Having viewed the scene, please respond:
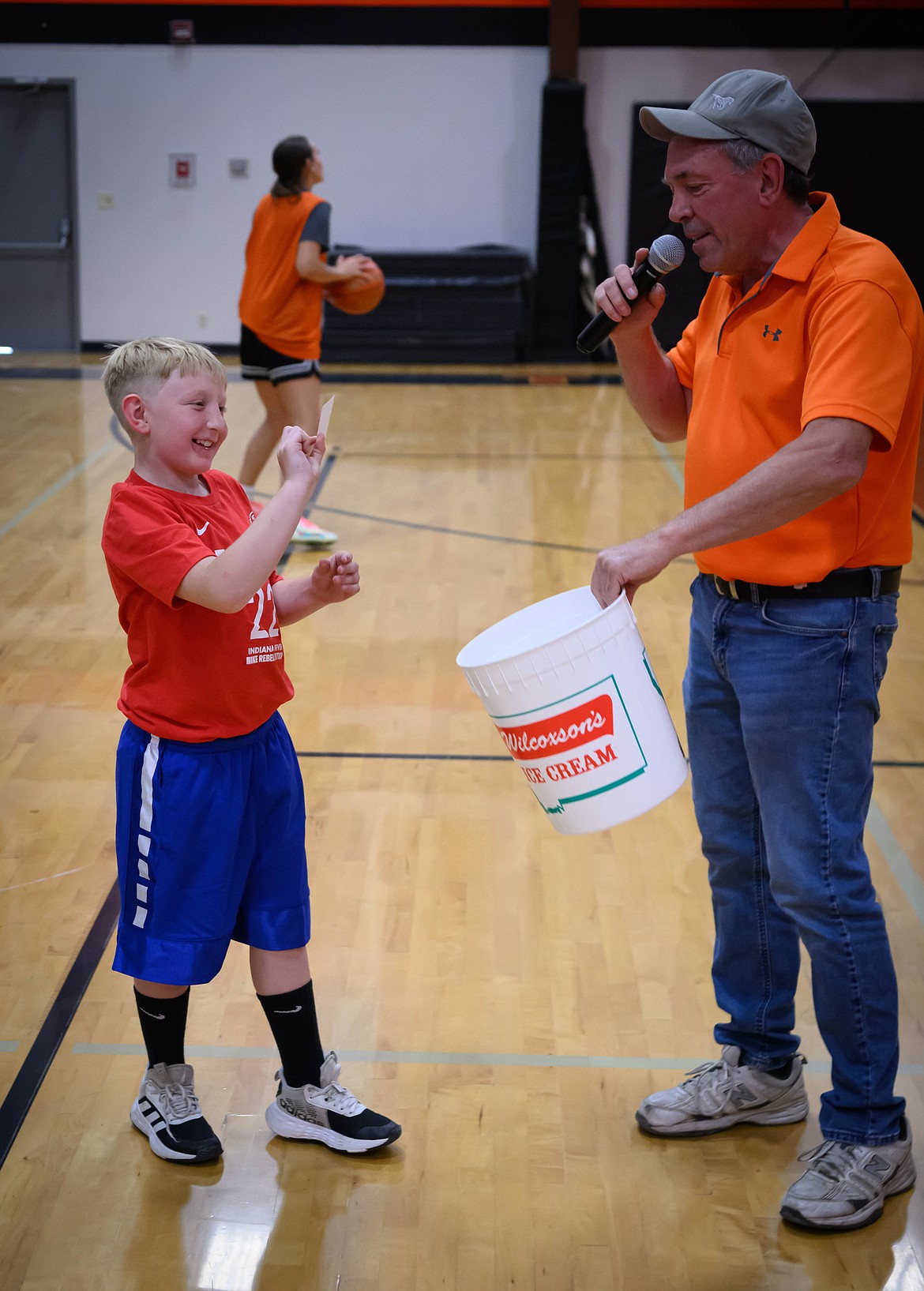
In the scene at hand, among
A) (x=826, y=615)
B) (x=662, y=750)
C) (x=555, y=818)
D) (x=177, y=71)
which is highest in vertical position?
(x=177, y=71)

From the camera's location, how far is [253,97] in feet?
39.1

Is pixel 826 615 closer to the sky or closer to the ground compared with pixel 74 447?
closer to the sky

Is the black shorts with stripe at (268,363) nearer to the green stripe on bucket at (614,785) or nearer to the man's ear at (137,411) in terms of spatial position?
the man's ear at (137,411)

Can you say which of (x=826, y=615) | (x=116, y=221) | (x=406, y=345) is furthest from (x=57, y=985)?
(x=116, y=221)

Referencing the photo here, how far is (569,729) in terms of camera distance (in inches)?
71.9

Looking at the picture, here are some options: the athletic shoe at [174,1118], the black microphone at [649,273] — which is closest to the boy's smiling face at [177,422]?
the black microphone at [649,273]

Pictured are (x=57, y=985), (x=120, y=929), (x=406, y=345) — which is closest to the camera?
(x=120, y=929)

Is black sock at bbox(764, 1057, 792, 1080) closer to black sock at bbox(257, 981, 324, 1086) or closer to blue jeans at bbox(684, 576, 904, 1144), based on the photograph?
blue jeans at bbox(684, 576, 904, 1144)

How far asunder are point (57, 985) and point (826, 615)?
1.64 meters

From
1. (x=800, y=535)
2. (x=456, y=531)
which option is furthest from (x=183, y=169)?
(x=800, y=535)

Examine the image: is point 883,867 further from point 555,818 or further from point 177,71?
point 177,71

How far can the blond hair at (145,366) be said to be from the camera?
1830mm

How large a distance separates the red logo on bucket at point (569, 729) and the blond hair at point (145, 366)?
0.70m

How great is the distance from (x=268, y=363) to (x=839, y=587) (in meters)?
4.20
